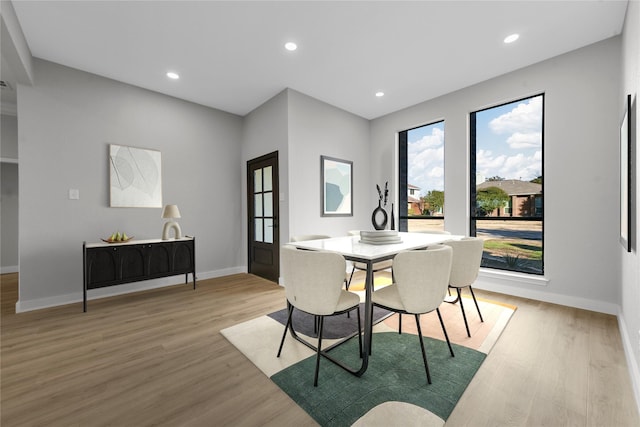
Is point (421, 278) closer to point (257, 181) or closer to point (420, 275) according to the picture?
point (420, 275)

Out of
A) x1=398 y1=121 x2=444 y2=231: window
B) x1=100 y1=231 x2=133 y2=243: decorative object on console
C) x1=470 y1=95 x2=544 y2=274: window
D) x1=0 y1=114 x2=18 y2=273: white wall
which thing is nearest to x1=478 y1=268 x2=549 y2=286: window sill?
Answer: x1=470 y1=95 x2=544 y2=274: window

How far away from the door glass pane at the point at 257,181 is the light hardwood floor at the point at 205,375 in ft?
7.24

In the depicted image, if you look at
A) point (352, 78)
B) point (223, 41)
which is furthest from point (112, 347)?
point (352, 78)

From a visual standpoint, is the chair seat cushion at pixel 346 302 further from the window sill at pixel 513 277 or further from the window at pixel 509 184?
the window at pixel 509 184

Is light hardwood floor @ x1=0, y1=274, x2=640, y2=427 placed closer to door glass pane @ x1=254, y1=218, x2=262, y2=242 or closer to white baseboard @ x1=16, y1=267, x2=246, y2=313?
white baseboard @ x1=16, y1=267, x2=246, y2=313

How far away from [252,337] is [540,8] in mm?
3800

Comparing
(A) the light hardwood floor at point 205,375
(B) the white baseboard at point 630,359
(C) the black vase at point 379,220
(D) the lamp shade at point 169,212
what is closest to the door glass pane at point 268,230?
(D) the lamp shade at point 169,212

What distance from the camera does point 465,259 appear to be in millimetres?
2211

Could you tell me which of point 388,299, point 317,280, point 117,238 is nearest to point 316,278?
point 317,280

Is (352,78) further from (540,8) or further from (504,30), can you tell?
(540,8)

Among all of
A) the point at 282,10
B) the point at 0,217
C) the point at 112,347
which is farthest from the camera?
Result: the point at 0,217

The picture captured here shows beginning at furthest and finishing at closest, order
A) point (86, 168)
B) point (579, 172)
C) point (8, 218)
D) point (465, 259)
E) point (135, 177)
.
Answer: point (8, 218)
point (135, 177)
point (86, 168)
point (579, 172)
point (465, 259)

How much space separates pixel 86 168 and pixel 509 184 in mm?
5465

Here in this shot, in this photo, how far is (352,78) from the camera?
347 cm
